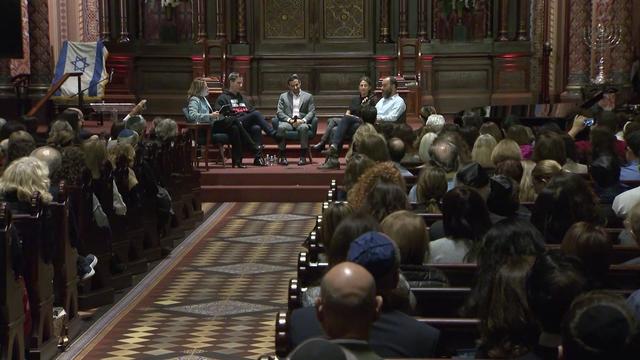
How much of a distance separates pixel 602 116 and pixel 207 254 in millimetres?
4286

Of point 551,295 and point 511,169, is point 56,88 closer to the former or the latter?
point 511,169

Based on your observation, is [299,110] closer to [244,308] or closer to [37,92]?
[37,92]

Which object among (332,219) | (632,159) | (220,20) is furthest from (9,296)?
(220,20)

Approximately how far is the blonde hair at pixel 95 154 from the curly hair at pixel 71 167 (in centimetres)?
61

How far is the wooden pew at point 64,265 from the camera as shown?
7.36 meters

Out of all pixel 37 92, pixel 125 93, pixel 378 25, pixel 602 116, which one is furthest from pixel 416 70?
pixel 602 116

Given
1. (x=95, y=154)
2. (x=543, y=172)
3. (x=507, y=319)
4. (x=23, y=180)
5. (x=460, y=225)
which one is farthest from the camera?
(x=95, y=154)

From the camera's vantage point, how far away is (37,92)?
64.6ft

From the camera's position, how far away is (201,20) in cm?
1975

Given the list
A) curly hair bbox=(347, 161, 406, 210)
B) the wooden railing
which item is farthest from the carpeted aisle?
the wooden railing

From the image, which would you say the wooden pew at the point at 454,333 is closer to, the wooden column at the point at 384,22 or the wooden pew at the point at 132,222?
the wooden pew at the point at 132,222

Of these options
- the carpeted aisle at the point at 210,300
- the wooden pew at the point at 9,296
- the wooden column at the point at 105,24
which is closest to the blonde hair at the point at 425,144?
the carpeted aisle at the point at 210,300

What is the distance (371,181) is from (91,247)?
2.81 metres

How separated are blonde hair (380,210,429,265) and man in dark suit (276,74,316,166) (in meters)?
10.5
